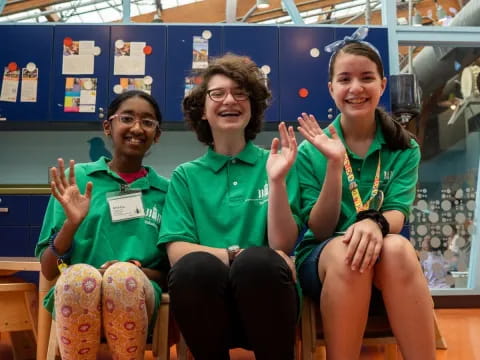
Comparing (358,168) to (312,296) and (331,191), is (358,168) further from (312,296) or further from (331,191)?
(312,296)

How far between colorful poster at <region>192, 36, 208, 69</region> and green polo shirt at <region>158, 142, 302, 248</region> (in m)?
2.31

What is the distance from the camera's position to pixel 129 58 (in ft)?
12.4

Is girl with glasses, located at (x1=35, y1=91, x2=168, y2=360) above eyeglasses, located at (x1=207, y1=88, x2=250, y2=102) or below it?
below

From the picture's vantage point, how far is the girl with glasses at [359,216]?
1241 millimetres

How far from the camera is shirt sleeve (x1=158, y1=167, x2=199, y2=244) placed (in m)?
1.47

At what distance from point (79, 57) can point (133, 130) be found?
2331 millimetres

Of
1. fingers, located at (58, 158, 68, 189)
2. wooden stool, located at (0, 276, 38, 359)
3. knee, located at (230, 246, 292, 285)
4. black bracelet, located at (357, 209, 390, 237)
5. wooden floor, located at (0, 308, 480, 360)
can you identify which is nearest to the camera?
knee, located at (230, 246, 292, 285)

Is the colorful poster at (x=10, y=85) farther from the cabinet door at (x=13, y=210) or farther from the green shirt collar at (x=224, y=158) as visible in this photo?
the green shirt collar at (x=224, y=158)

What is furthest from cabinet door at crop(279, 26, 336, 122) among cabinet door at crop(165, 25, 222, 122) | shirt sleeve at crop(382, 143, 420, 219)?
shirt sleeve at crop(382, 143, 420, 219)

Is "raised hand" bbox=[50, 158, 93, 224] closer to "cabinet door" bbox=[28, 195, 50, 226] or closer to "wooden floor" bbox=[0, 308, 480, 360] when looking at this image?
Answer: "wooden floor" bbox=[0, 308, 480, 360]

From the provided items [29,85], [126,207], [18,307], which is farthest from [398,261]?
[29,85]

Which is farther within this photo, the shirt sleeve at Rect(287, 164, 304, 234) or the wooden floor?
the wooden floor

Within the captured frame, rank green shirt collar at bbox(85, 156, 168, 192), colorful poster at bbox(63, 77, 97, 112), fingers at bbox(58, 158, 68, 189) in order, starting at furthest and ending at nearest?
1. colorful poster at bbox(63, 77, 97, 112)
2. green shirt collar at bbox(85, 156, 168, 192)
3. fingers at bbox(58, 158, 68, 189)

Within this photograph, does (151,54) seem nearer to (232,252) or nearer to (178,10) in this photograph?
(178,10)
